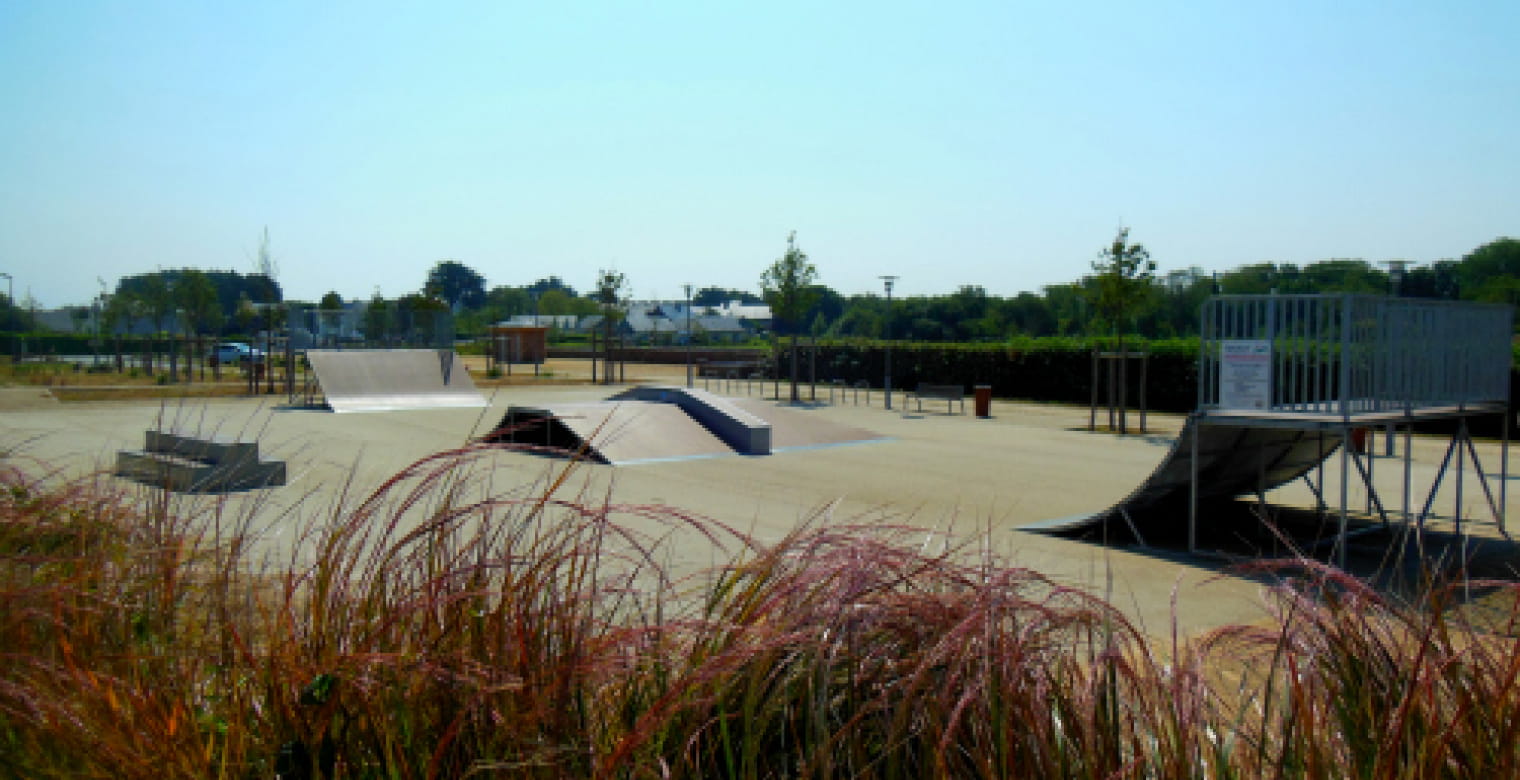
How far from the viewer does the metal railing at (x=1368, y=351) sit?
9095mm

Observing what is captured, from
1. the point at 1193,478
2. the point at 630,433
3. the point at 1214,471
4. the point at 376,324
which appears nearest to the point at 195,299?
the point at 376,324

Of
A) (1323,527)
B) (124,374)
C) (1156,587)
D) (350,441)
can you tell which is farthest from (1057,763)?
(124,374)

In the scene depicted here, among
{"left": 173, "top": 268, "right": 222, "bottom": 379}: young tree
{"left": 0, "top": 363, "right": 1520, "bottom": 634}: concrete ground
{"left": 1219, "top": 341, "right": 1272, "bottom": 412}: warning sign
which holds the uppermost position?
{"left": 173, "top": 268, "right": 222, "bottom": 379}: young tree

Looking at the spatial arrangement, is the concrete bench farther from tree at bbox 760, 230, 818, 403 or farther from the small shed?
the small shed

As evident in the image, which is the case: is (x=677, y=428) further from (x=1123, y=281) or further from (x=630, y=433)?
(x=1123, y=281)

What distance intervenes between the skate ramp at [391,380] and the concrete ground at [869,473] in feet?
4.90

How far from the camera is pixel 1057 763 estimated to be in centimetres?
263

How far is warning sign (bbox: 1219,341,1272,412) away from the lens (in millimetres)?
9172

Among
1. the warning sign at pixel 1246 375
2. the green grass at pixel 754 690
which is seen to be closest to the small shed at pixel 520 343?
the warning sign at pixel 1246 375

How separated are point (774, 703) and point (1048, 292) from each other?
68030 millimetres

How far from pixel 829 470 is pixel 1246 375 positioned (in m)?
6.27

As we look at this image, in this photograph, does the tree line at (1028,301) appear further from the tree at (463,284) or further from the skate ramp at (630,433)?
the tree at (463,284)

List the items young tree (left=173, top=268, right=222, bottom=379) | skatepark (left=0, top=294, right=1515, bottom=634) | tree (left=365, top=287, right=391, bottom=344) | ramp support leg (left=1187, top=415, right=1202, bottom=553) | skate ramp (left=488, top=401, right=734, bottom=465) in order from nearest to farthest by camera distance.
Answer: skatepark (left=0, top=294, right=1515, bottom=634), ramp support leg (left=1187, top=415, right=1202, bottom=553), skate ramp (left=488, top=401, right=734, bottom=465), tree (left=365, top=287, right=391, bottom=344), young tree (left=173, top=268, right=222, bottom=379)

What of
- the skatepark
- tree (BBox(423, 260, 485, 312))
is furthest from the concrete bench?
tree (BBox(423, 260, 485, 312))
